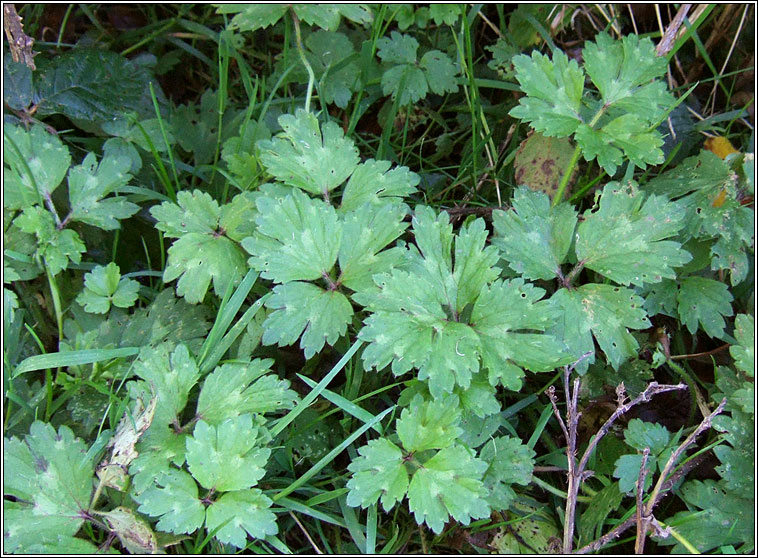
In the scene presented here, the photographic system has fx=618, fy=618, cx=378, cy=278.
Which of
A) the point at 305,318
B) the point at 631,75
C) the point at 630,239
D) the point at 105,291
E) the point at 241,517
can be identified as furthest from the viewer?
the point at 105,291

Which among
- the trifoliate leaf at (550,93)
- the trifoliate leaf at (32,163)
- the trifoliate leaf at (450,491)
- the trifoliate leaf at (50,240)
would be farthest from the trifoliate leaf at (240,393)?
the trifoliate leaf at (550,93)

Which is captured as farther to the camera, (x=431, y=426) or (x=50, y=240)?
(x=50, y=240)

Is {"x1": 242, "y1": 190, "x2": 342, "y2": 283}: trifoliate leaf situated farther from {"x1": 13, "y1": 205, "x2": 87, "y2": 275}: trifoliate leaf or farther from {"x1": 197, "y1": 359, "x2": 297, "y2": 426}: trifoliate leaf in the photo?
{"x1": 13, "y1": 205, "x2": 87, "y2": 275}: trifoliate leaf

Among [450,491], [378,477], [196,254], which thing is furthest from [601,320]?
[196,254]

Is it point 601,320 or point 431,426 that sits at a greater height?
point 601,320

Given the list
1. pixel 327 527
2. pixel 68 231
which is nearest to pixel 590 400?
pixel 327 527

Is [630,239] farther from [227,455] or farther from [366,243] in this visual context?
[227,455]

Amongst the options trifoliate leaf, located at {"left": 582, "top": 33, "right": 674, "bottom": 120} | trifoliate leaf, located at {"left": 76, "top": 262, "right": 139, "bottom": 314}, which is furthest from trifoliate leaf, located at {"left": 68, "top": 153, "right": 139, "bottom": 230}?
trifoliate leaf, located at {"left": 582, "top": 33, "right": 674, "bottom": 120}
